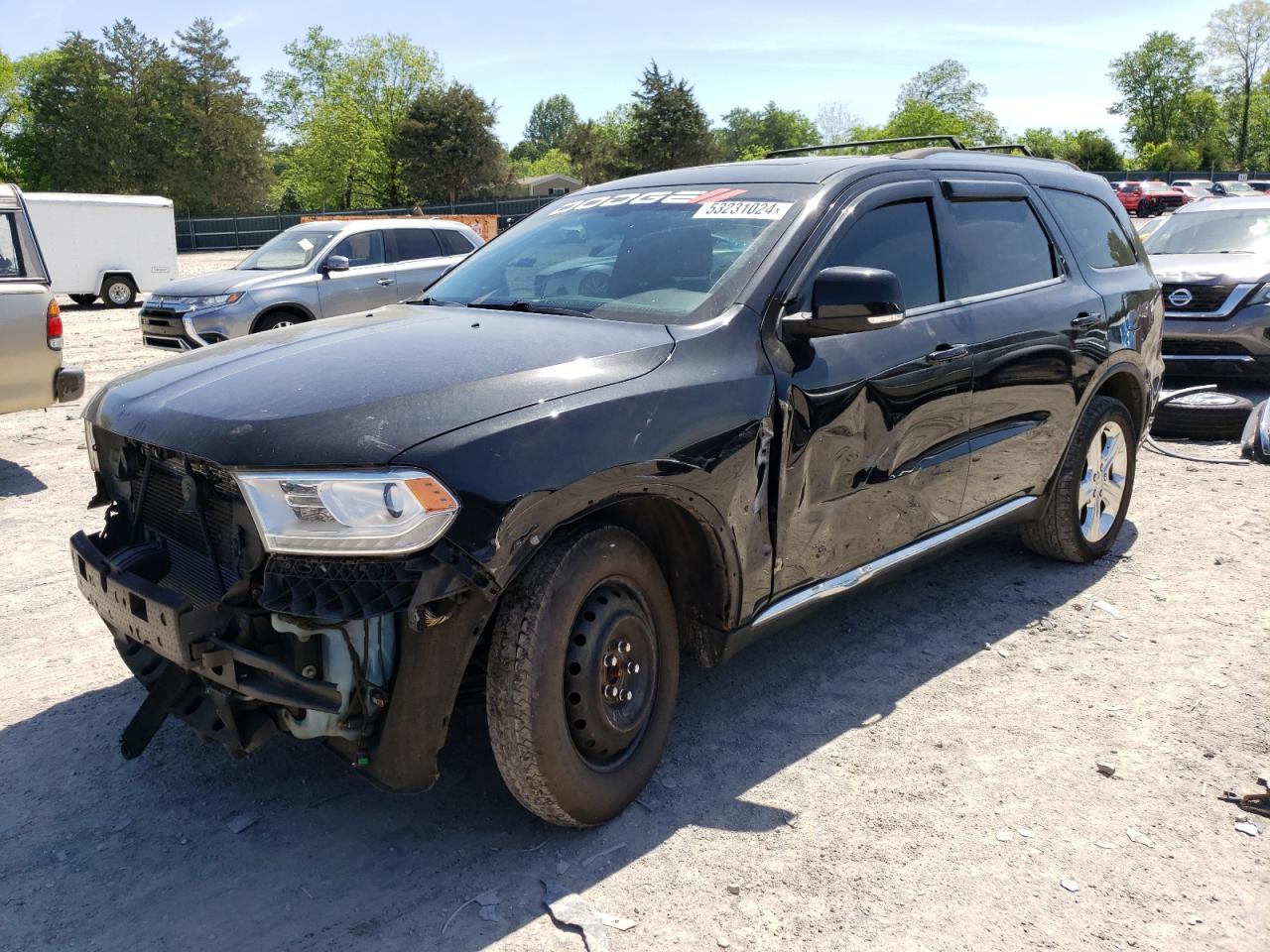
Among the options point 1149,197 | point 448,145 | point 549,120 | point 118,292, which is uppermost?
point 549,120

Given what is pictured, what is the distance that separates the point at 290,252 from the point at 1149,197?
139 feet

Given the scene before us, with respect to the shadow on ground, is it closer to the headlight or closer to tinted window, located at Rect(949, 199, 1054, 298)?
the headlight

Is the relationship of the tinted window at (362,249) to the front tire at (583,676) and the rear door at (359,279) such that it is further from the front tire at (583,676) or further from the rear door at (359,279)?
the front tire at (583,676)

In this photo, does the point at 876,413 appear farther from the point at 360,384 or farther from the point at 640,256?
the point at 360,384

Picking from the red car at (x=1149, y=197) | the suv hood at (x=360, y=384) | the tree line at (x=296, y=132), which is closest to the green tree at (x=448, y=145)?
the tree line at (x=296, y=132)

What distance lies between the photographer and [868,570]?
379 centimetres

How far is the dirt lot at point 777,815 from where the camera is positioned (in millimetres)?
2668

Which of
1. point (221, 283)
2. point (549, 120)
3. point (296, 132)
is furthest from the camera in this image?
point (549, 120)

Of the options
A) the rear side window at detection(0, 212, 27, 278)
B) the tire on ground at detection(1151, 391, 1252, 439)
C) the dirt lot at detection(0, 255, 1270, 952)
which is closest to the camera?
the dirt lot at detection(0, 255, 1270, 952)

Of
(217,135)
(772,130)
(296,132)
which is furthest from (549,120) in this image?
(217,135)

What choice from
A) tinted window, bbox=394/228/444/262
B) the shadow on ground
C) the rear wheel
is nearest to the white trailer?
the rear wheel

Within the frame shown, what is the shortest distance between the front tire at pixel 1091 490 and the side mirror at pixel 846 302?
2126mm

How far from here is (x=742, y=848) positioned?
9.77 ft

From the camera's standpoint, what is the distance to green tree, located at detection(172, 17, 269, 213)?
5925 centimetres
